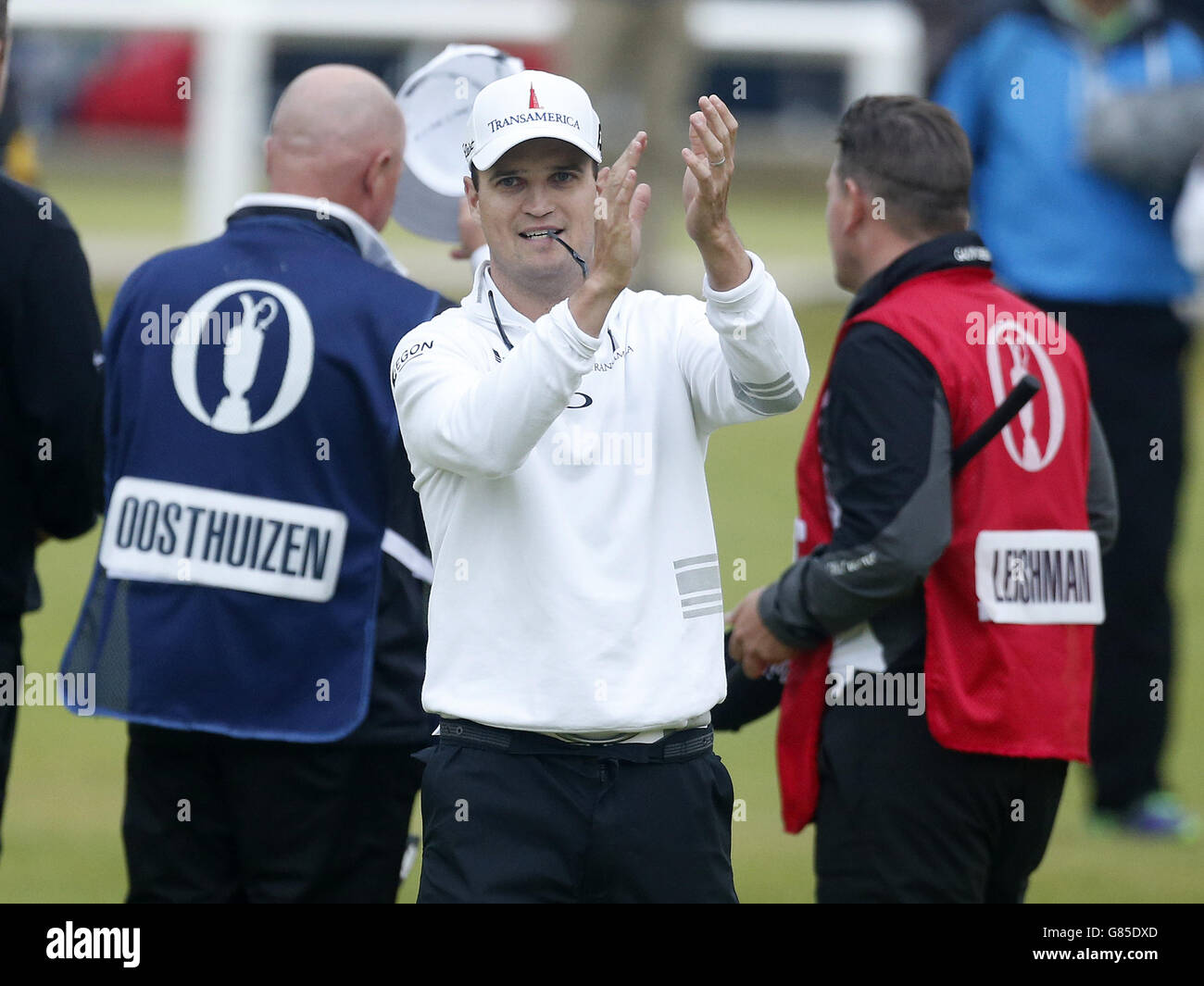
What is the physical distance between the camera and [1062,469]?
416cm

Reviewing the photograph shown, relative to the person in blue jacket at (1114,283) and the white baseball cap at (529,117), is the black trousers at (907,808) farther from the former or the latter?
the person in blue jacket at (1114,283)

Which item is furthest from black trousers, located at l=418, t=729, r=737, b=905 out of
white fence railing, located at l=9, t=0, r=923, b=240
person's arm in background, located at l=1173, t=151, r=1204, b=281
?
white fence railing, located at l=9, t=0, r=923, b=240

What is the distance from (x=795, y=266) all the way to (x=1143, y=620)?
579 inches

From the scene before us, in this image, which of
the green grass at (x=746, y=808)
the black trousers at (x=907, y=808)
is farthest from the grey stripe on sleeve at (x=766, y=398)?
the green grass at (x=746, y=808)

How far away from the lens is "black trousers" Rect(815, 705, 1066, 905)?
399 centimetres

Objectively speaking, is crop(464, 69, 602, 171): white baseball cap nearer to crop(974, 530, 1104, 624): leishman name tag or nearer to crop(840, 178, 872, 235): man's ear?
crop(840, 178, 872, 235): man's ear

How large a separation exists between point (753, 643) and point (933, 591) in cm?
39

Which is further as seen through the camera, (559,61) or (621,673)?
(559,61)

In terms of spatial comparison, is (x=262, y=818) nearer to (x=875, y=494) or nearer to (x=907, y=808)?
(x=907, y=808)

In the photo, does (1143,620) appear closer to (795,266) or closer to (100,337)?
(100,337)

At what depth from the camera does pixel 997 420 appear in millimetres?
3924

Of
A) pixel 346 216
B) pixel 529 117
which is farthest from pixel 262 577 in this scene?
pixel 529 117
